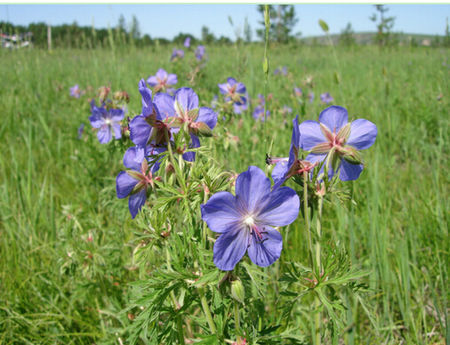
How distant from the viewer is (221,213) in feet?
2.69

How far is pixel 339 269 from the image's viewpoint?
3.15ft

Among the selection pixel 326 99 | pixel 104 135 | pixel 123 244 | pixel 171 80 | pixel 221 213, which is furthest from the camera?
pixel 326 99

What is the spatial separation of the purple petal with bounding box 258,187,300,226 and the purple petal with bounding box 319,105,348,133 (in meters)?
0.29

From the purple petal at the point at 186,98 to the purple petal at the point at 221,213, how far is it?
1.24 ft

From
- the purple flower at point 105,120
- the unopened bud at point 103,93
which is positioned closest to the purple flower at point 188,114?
the purple flower at point 105,120

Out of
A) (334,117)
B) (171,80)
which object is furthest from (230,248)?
(171,80)

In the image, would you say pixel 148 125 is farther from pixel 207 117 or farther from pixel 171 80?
pixel 171 80

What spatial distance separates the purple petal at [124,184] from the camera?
3.56 feet

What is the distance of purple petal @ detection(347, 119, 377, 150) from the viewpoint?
0.94 m

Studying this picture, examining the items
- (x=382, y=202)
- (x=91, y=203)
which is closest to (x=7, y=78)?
(x=91, y=203)

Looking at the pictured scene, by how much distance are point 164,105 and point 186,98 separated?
0.08 m

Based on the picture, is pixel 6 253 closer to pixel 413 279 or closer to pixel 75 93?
pixel 413 279

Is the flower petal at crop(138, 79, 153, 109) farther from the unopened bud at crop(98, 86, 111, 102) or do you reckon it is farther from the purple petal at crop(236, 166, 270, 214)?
the unopened bud at crop(98, 86, 111, 102)

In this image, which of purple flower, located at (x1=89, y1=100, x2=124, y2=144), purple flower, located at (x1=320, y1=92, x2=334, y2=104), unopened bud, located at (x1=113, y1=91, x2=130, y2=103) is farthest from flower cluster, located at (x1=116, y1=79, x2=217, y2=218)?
purple flower, located at (x1=320, y1=92, x2=334, y2=104)
